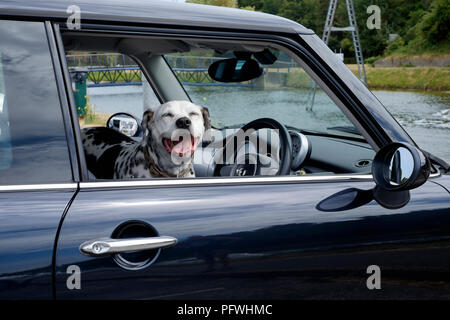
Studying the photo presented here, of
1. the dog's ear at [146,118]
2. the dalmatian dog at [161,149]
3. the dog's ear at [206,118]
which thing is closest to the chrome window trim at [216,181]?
the dalmatian dog at [161,149]

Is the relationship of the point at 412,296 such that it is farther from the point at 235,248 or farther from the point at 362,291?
the point at 235,248

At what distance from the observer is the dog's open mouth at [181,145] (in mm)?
2686

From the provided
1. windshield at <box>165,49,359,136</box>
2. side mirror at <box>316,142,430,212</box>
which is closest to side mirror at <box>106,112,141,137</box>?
windshield at <box>165,49,359,136</box>

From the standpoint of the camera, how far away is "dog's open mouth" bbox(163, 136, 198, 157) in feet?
8.81

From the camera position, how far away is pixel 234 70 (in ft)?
9.42

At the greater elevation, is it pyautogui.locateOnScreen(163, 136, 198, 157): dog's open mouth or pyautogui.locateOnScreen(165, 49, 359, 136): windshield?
pyautogui.locateOnScreen(165, 49, 359, 136): windshield

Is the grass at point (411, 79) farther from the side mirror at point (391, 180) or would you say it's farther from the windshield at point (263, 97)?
the side mirror at point (391, 180)

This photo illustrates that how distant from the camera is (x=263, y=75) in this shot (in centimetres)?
277

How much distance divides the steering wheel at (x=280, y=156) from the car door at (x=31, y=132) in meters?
1.06

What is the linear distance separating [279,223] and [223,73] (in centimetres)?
146

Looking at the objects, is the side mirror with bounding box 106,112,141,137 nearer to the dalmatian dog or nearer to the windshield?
the windshield

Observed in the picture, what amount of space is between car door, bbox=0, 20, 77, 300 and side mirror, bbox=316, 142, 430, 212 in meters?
0.89

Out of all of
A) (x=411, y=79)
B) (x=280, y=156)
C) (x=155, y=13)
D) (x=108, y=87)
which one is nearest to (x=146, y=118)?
(x=280, y=156)

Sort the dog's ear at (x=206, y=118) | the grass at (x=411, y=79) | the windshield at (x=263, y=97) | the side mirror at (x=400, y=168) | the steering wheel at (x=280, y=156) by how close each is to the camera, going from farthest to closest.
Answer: the grass at (x=411, y=79), the dog's ear at (x=206, y=118), the windshield at (x=263, y=97), the steering wheel at (x=280, y=156), the side mirror at (x=400, y=168)
